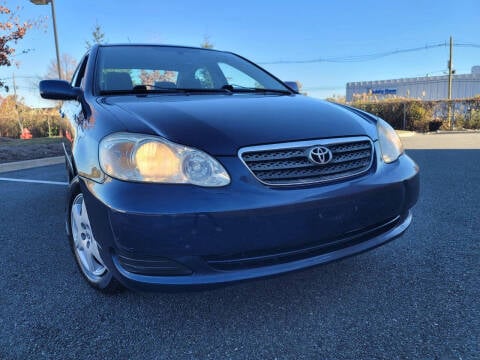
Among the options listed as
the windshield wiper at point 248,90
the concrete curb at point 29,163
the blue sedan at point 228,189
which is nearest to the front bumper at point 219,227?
the blue sedan at point 228,189

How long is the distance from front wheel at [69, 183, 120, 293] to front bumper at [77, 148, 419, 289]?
38cm

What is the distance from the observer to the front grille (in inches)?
62.2

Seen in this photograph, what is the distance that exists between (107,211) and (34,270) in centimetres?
129

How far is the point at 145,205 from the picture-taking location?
4.69 feet

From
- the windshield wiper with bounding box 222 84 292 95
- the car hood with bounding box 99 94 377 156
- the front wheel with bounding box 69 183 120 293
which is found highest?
the windshield wiper with bounding box 222 84 292 95

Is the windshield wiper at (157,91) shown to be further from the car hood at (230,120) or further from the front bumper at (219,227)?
the front bumper at (219,227)

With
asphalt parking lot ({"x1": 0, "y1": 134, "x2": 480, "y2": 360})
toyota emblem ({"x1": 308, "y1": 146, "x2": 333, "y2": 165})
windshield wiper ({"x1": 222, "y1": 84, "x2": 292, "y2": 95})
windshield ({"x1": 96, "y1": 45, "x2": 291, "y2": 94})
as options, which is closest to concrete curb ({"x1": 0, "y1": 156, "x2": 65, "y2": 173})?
asphalt parking lot ({"x1": 0, "y1": 134, "x2": 480, "y2": 360})

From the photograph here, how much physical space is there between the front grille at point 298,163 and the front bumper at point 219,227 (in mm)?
50

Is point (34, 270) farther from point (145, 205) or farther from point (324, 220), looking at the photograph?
point (324, 220)

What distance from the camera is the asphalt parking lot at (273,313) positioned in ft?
5.17

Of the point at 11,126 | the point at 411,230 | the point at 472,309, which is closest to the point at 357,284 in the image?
the point at 472,309

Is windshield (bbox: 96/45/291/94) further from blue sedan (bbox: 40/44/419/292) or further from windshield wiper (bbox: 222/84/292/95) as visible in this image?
blue sedan (bbox: 40/44/419/292)

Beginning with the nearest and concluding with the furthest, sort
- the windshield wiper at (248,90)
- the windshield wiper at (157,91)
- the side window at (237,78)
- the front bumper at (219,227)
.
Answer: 1. the front bumper at (219,227)
2. the windshield wiper at (157,91)
3. the windshield wiper at (248,90)
4. the side window at (237,78)

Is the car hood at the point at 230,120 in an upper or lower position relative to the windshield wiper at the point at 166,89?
lower
